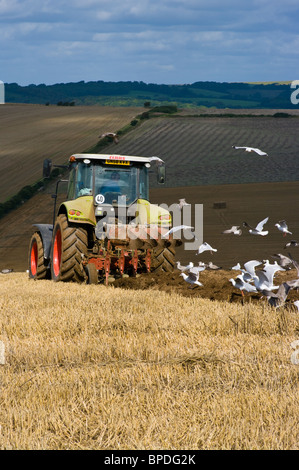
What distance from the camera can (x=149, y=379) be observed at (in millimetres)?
4500

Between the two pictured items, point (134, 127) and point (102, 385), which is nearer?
point (102, 385)

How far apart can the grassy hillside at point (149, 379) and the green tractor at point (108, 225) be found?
3.42 metres

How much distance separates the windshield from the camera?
11.8m

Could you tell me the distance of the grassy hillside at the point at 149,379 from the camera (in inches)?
139

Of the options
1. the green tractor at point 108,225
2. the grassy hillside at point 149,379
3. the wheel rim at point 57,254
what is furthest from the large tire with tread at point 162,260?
the grassy hillside at point 149,379

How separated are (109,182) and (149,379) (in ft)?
25.3

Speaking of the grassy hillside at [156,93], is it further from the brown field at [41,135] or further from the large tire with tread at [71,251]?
the large tire with tread at [71,251]

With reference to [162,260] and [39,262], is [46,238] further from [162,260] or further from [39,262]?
[162,260]

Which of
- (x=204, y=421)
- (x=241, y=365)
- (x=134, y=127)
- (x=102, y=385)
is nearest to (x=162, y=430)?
(x=204, y=421)

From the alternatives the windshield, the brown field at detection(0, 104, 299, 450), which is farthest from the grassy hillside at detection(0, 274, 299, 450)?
the windshield

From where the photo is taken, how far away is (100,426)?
3688 millimetres

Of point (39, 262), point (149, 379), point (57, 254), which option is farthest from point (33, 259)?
point (149, 379)

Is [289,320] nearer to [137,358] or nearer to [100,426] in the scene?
[137,358]
